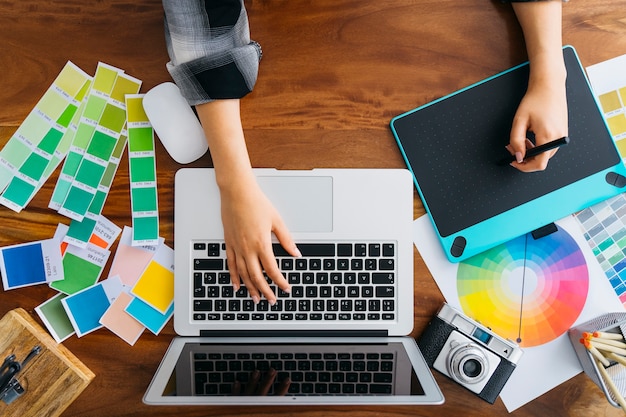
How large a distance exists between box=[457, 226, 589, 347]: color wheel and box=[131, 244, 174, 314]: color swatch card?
0.48 metres

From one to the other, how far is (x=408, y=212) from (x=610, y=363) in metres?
0.39

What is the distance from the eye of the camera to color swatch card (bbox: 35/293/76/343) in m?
0.85

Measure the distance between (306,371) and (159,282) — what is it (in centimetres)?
29

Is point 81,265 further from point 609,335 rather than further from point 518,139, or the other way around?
point 609,335

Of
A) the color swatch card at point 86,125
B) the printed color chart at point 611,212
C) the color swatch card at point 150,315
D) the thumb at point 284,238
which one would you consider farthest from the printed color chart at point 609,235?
the color swatch card at point 86,125

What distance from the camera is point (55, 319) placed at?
2.81 feet

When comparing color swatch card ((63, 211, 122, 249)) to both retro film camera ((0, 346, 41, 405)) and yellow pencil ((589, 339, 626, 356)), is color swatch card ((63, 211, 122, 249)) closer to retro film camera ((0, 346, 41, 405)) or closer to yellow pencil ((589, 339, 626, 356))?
retro film camera ((0, 346, 41, 405))

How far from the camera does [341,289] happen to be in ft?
2.70

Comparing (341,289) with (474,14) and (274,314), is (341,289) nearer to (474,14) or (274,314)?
(274,314)

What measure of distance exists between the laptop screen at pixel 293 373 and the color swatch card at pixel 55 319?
216mm

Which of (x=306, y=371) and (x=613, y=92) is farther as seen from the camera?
(x=613, y=92)

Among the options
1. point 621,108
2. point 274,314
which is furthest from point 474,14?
point 274,314

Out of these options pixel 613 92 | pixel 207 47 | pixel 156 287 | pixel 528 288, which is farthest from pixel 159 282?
pixel 613 92

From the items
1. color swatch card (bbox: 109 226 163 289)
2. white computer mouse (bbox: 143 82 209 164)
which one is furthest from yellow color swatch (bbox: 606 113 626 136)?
color swatch card (bbox: 109 226 163 289)
